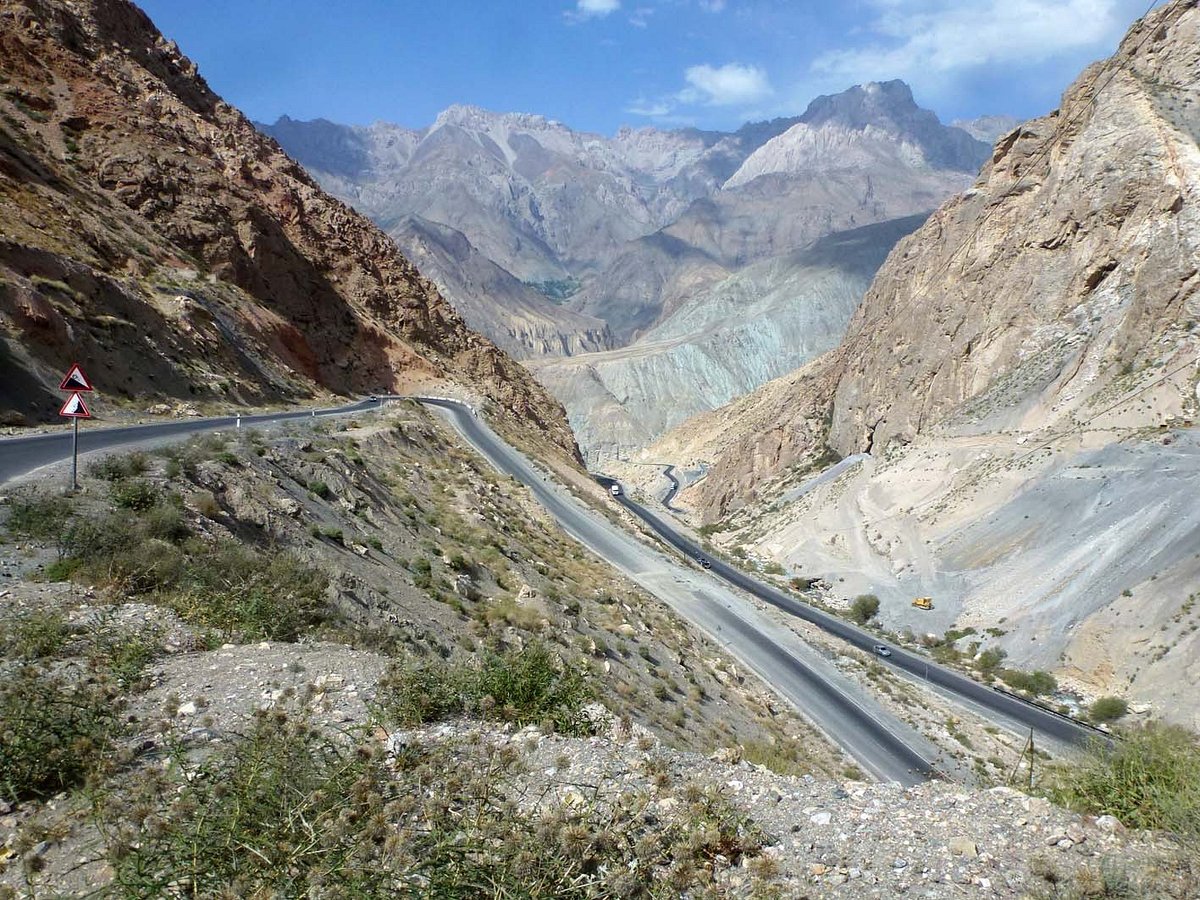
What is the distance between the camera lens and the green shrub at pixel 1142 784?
5.34 metres

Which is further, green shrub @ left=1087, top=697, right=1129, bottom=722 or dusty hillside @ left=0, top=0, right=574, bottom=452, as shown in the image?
green shrub @ left=1087, top=697, right=1129, bottom=722

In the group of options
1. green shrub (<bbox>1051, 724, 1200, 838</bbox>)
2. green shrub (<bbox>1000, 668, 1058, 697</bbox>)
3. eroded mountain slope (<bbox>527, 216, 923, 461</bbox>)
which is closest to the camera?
green shrub (<bbox>1051, 724, 1200, 838</bbox>)

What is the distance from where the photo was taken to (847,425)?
6197cm

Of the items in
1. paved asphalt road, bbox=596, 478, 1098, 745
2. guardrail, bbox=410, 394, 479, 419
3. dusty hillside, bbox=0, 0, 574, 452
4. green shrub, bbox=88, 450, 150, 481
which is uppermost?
dusty hillside, bbox=0, 0, 574, 452

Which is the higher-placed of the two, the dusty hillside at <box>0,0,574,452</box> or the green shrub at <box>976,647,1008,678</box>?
the dusty hillside at <box>0,0,574,452</box>

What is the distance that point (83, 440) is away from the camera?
1468 cm

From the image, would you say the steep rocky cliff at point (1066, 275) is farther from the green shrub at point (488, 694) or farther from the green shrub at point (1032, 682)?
the green shrub at point (488, 694)

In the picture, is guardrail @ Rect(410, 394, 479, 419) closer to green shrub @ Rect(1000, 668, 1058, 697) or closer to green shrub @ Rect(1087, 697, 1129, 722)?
green shrub @ Rect(1000, 668, 1058, 697)

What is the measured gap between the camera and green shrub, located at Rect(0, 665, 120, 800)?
447 cm

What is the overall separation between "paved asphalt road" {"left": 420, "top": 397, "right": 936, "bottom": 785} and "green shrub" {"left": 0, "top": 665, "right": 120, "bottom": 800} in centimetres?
1576

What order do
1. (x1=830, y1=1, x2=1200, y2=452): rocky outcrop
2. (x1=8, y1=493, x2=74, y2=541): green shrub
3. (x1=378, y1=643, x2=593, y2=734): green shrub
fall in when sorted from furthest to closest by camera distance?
(x1=830, y1=1, x2=1200, y2=452): rocky outcrop
(x1=8, y1=493, x2=74, y2=541): green shrub
(x1=378, y1=643, x2=593, y2=734): green shrub

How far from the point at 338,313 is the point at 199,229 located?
9.37m

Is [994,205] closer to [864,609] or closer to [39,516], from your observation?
[864,609]

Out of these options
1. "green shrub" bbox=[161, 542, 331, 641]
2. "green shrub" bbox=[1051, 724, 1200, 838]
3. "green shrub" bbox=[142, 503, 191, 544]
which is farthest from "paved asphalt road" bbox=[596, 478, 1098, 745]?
"green shrub" bbox=[142, 503, 191, 544]
